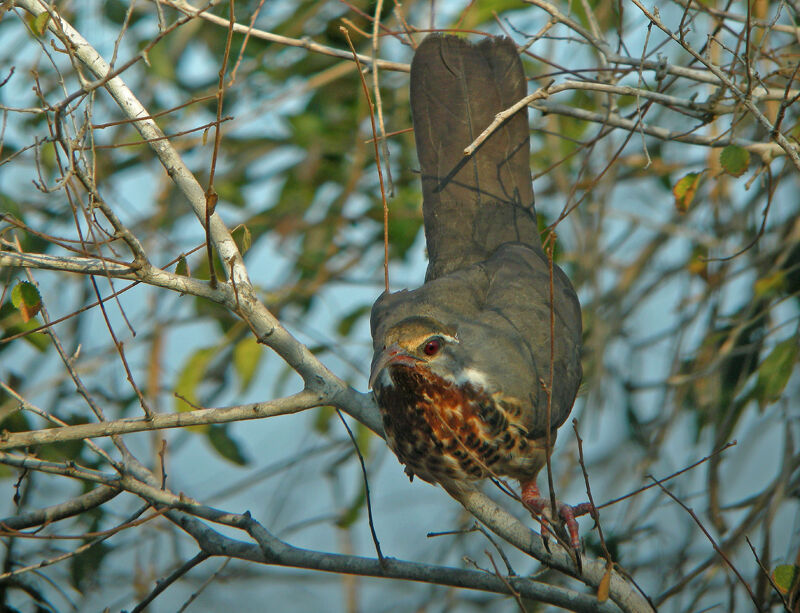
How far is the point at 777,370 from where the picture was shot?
124 inches

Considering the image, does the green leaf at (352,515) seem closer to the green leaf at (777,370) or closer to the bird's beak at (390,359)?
the bird's beak at (390,359)

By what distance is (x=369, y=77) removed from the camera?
4.46 meters

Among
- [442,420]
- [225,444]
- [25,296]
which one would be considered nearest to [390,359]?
[442,420]

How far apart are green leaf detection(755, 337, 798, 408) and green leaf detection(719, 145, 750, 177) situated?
2.76 feet

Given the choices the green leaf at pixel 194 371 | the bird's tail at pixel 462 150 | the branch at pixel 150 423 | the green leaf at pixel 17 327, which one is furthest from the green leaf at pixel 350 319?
the branch at pixel 150 423

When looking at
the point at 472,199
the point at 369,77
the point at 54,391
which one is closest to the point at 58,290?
the point at 54,391

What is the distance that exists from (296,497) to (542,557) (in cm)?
293

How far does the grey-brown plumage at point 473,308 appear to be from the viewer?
2895mm

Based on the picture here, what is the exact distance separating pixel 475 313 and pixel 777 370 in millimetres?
1151

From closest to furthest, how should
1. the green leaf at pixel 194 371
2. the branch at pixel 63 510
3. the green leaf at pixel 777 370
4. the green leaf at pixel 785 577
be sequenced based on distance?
the green leaf at pixel 785 577, the branch at pixel 63 510, the green leaf at pixel 777 370, the green leaf at pixel 194 371

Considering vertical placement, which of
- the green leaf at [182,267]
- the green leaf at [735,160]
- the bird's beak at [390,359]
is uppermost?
the green leaf at [735,160]

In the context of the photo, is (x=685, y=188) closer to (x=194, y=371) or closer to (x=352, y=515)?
(x=352, y=515)

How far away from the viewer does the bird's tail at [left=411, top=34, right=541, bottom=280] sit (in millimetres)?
3562

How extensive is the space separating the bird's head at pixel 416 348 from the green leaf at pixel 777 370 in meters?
1.22
